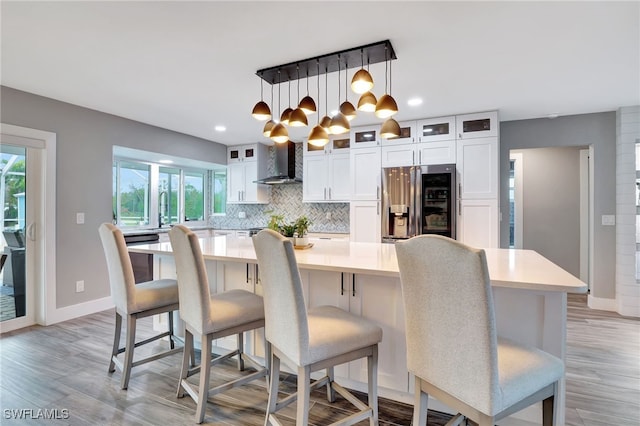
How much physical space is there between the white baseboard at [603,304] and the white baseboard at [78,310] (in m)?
6.05

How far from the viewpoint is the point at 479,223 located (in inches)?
157

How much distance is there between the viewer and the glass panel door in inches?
129

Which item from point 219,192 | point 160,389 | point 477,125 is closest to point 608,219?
point 477,125

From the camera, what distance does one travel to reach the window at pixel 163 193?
16.5 feet

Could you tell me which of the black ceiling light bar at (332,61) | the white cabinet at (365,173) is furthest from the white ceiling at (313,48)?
the white cabinet at (365,173)

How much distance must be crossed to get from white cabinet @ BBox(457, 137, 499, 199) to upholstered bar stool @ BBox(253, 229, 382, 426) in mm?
2984

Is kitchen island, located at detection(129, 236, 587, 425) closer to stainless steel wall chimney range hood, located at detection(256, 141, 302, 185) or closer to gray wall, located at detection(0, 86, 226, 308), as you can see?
gray wall, located at detection(0, 86, 226, 308)

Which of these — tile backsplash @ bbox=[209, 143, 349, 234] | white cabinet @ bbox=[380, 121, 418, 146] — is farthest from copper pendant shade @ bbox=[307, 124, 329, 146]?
tile backsplash @ bbox=[209, 143, 349, 234]

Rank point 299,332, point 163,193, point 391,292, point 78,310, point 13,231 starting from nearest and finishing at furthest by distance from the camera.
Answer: point 299,332
point 391,292
point 13,231
point 78,310
point 163,193

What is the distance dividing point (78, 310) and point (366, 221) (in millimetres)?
3680

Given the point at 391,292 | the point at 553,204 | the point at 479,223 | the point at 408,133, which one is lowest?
the point at 391,292

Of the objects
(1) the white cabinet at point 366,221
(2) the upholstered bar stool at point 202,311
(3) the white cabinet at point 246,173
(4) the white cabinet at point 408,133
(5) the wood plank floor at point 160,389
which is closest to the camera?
(2) the upholstered bar stool at point 202,311

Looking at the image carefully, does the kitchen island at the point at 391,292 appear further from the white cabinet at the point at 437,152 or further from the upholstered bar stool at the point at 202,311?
the white cabinet at the point at 437,152

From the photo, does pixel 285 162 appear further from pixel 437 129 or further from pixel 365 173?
pixel 437 129
